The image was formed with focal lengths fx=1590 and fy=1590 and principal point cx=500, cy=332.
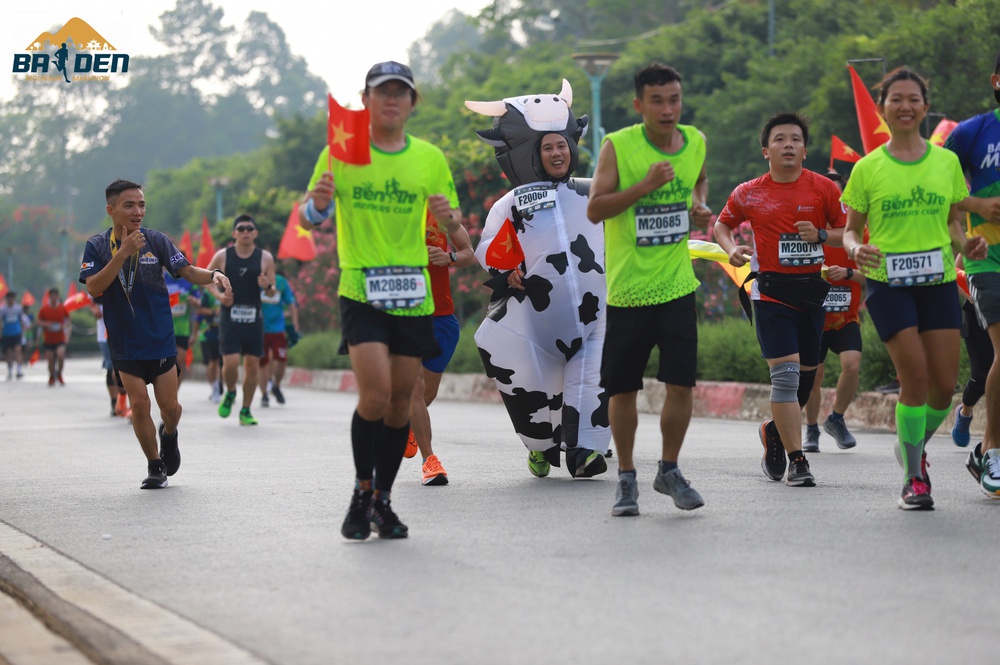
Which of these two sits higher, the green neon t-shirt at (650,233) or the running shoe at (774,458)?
the green neon t-shirt at (650,233)

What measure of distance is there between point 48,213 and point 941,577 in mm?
106350

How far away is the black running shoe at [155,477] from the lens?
9305 millimetres

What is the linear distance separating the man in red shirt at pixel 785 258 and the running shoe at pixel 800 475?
16 millimetres

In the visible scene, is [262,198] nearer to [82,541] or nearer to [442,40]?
[82,541]

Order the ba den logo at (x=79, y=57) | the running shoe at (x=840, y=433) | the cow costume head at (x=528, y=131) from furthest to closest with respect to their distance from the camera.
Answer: the ba den logo at (x=79, y=57), the running shoe at (x=840, y=433), the cow costume head at (x=528, y=131)

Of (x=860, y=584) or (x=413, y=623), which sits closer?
(x=413, y=623)

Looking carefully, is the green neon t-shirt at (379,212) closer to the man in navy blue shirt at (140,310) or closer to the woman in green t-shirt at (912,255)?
the woman in green t-shirt at (912,255)

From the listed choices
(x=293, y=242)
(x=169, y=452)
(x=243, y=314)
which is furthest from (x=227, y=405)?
(x=293, y=242)

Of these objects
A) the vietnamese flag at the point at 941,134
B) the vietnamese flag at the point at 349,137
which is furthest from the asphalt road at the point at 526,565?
the vietnamese flag at the point at 941,134

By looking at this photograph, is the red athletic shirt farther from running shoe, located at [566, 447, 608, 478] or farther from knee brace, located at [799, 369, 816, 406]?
knee brace, located at [799, 369, 816, 406]

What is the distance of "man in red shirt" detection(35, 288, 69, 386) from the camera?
3105 centimetres

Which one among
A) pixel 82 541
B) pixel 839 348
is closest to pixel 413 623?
pixel 82 541

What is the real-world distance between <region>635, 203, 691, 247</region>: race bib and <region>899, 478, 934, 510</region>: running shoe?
59.9 inches

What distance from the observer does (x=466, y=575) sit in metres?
5.64
